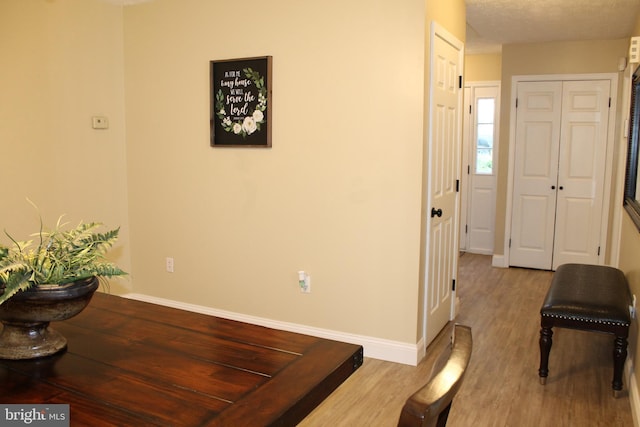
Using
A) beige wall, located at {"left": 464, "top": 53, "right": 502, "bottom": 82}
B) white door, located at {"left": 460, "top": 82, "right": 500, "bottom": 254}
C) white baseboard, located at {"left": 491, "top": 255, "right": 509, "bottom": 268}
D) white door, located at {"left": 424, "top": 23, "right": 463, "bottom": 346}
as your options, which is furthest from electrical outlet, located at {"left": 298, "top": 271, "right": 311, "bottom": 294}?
beige wall, located at {"left": 464, "top": 53, "right": 502, "bottom": 82}

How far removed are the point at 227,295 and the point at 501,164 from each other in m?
3.52

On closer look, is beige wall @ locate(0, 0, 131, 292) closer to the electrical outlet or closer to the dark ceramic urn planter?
the electrical outlet

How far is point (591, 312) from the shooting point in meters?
2.98

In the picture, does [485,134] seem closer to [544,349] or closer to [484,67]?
[484,67]

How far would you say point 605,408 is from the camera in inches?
114

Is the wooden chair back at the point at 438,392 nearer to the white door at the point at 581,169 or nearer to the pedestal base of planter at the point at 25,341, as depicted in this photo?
the pedestal base of planter at the point at 25,341

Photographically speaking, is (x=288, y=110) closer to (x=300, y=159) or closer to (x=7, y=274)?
(x=300, y=159)

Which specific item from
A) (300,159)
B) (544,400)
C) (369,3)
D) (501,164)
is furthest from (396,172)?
(501,164)

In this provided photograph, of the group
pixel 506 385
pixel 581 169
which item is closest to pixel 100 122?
pixel 506 385

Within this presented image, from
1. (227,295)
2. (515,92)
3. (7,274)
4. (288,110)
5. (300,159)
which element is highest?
(515,92)

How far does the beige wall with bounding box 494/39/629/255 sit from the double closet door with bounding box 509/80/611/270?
0.39 feet

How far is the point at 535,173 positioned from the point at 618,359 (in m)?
3.28

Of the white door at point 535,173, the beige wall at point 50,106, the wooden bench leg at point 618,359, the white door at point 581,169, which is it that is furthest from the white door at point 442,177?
the beige wall at point 50,106

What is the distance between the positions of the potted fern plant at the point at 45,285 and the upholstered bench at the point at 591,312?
249cm
